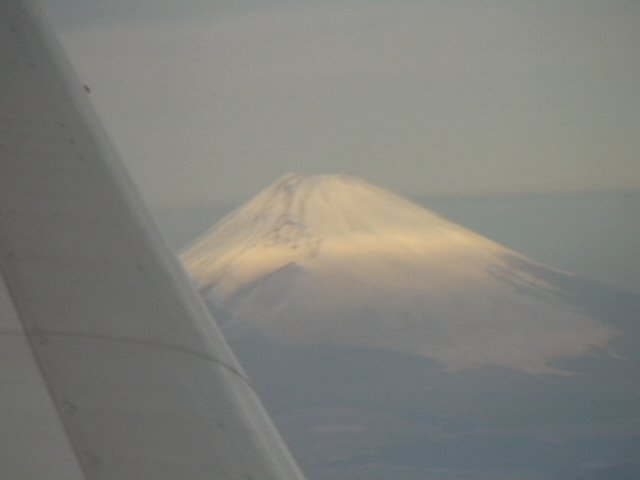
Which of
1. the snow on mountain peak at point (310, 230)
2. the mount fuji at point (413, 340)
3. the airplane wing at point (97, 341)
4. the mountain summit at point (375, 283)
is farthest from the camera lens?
the mount fuji at point (413, 340)

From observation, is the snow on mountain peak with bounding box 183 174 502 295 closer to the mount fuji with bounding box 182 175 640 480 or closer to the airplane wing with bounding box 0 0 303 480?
the mount fuji with bounding box 182 175 640 480

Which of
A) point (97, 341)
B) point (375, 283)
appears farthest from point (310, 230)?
point (97, 341)

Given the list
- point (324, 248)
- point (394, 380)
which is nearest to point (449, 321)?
point (394, 380)

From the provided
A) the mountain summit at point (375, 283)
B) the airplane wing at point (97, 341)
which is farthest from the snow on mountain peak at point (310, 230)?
the airplane wing at point (97, 341)

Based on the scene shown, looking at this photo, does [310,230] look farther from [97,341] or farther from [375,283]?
[97,341]

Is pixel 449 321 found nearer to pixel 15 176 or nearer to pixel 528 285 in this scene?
pixel 528 285

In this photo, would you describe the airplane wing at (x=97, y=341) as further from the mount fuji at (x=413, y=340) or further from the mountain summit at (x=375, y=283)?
the mount fuji at (x=413, y=340)
